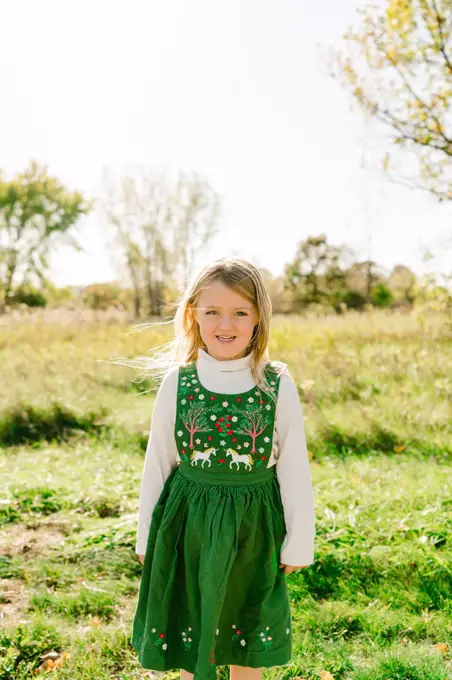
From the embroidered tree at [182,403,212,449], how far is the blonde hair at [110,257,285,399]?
0.22 meters

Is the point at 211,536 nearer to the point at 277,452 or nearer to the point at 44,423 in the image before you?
the point at 277,452

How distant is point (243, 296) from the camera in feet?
7.09

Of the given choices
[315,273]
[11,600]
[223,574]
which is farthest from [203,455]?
[315,273]

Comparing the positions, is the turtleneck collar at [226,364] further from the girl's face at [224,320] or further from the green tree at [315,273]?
the green tree at [315,273]

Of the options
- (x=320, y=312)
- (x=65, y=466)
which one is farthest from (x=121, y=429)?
(x=320, y=312)

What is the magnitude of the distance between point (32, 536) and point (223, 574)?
2533 millimetres

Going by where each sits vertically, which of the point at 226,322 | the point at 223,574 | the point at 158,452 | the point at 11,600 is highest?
the point at 226,322

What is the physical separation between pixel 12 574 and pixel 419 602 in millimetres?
2284

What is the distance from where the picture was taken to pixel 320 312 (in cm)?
A: 1459

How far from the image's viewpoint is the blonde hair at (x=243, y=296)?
2.17 meters

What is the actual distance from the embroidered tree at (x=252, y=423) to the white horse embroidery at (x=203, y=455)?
11 centimetres

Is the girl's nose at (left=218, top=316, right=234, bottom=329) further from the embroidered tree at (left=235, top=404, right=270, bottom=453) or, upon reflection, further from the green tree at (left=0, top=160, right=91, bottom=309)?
the green tree at (left=0, top=160, right=91, bottom=309)

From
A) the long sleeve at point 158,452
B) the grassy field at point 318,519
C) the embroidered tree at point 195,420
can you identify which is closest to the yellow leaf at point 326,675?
the grassy field at point 318,519

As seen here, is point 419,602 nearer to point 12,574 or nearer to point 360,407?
point 12,574
